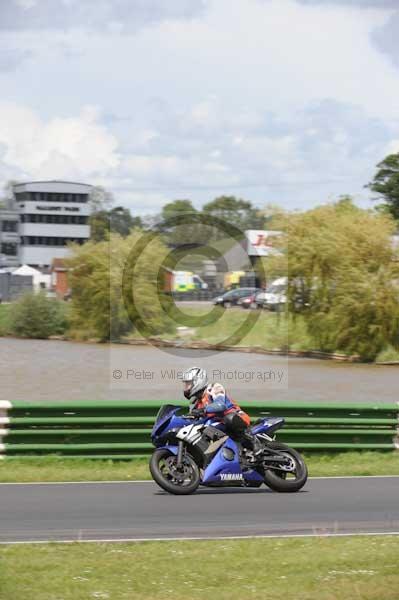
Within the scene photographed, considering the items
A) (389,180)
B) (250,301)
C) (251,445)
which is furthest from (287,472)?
(389,180)

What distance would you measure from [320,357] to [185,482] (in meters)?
31.2

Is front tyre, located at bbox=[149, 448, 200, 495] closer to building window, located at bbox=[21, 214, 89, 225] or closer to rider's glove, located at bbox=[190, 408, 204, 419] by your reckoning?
rider's glove, located at bbox=[190, 408, 204, 419]

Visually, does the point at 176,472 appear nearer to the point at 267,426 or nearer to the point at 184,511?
the point at 184,511

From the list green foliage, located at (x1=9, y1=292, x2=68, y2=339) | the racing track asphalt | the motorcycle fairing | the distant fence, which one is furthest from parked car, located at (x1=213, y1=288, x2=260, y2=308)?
the motorcycle fairing

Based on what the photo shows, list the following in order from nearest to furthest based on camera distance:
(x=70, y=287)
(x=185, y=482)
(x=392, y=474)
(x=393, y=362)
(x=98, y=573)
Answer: (x=98, y=573) → (x=185, y=482) → (x=392, y=474) → (x=393, y=362) → (x=70, y=287)

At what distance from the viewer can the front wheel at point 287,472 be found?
13047mm

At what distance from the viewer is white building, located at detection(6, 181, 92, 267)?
158125 mm

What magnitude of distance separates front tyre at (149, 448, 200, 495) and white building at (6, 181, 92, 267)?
466ft

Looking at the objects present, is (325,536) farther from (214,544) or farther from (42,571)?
(42,571)

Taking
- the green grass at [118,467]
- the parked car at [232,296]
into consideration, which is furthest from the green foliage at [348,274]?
the green grass at [118,467]

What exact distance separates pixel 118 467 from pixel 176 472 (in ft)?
8.67

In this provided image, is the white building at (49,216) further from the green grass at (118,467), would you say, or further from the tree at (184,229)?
the green grass at (118,467)

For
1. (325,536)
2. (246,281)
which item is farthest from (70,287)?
(325,536)

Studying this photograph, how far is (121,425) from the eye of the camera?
51.8ft
